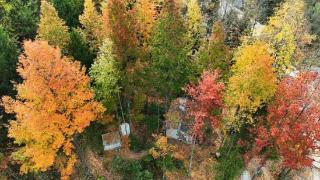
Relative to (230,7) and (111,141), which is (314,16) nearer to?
(230,7)

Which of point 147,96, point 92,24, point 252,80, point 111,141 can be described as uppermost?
point 92,24

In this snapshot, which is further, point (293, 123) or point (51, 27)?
point (51, 27)

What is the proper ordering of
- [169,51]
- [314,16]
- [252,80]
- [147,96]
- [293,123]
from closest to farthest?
1. [252,80]
2. [169,51]
3. [293,123]
4. [147,96]
5. [314,16]

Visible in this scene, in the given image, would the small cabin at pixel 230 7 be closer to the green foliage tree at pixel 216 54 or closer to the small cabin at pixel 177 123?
the small cabin at pixel 177 123

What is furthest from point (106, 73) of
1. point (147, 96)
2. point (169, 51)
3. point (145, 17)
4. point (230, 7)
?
point (230, 7)

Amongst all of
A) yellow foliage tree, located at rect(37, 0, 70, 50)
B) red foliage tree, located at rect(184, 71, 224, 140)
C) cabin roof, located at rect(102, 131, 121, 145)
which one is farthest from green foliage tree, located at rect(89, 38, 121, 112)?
red foliage tree, located at rect(184, 71, 224, 140)

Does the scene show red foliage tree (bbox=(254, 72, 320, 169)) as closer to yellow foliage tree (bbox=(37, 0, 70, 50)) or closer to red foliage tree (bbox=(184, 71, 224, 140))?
red foliage tree (bbox=(184, 71, 224, 140))
